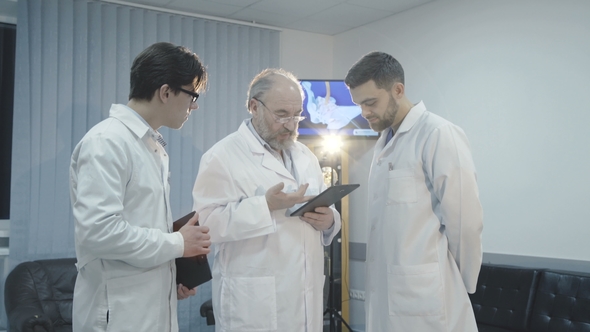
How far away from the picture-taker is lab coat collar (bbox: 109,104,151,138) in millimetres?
1637

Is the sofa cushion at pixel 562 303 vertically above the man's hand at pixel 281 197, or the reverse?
the man's hand at pixel 281 197

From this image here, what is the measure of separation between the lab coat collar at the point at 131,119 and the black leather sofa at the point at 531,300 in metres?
2.72

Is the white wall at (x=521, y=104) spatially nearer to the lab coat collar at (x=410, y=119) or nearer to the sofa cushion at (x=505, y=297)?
the sofa cushion at (x=505, y=297)

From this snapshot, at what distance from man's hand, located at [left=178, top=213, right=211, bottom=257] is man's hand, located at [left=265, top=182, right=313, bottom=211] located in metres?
0.36

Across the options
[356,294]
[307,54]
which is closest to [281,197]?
[356,294]

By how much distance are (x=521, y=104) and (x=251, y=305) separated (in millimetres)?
2760

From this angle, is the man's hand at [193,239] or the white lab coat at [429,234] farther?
the white lab coat at [429,234]

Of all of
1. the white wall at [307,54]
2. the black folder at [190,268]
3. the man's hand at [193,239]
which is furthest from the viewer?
the white wall at [307,54]

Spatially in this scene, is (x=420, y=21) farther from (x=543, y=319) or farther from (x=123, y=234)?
(x=123, y=234)

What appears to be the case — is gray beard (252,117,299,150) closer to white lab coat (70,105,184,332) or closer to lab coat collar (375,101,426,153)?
lab coat collar (375,101,426,153)

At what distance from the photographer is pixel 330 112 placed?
4926mm

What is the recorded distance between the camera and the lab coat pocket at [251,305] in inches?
78.5

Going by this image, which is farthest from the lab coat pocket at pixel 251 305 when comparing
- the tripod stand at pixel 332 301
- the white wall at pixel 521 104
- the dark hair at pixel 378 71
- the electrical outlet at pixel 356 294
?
the electrical outlet at pixel 356 294

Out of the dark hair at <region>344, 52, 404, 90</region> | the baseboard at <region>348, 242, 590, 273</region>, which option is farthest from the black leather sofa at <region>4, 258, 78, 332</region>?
the baseboard at <region>348, 242, 590, 273</region>
